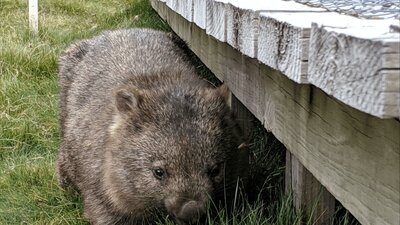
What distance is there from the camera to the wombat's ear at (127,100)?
332 centimetres

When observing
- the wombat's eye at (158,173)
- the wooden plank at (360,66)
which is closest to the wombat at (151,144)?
the wombat's eye at (158,173)

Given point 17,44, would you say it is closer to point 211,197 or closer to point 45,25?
point 45,25

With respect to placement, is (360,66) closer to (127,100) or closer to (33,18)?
(127,100)

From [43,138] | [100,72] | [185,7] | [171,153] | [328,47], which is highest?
[328,47]

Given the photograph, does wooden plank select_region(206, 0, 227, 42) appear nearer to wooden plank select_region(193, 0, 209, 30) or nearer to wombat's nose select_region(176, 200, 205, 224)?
wooden plank select_region(193, 0, 209, 30)

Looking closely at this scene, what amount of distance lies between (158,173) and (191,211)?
0.95ft

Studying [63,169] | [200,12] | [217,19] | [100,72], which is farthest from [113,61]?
[217,19]

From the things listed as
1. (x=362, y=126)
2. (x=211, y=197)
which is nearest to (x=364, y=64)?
(x=362, y=126)

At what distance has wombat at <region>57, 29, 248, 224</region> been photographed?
302 centimetres

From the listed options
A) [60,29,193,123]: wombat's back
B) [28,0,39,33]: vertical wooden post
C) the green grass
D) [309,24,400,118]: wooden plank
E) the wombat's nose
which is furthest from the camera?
[28,0,39,33]: vertical wooden post

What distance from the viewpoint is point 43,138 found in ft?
16.3

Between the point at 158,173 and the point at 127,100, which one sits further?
the point at 127,100

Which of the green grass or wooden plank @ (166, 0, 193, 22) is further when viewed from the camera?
wooden plank @ (166, 0, 193, 22)

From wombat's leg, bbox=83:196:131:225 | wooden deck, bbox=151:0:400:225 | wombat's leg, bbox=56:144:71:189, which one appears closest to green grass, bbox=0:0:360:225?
wombat's leg, bbox=56:144:71:189
